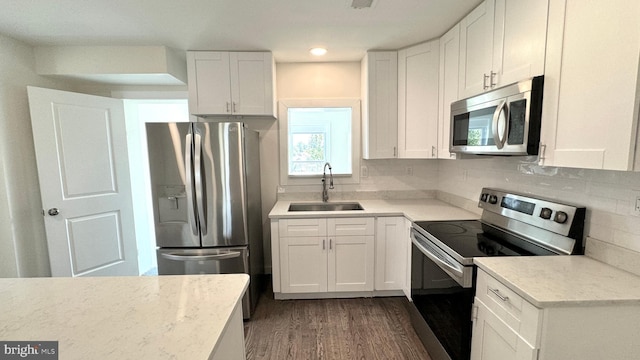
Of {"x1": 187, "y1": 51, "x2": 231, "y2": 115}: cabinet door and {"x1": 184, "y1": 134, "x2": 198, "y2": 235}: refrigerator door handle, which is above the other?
{"x1": 187, "y1": 51, "x2": 231, "y2": 115}: cabinet door

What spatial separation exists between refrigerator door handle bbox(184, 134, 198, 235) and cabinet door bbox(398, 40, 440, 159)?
1.93m

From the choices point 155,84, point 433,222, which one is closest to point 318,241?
point 433,222

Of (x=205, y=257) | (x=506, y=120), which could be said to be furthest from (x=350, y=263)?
(x=506, y=120)

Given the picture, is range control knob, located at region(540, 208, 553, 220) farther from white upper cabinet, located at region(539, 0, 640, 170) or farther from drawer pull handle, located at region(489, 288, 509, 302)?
drawer pull handle, located at region(489, 288, 509, 302)

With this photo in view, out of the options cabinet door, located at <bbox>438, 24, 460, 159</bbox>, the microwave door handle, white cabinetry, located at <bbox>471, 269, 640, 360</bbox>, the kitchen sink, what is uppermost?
cabinet door, located at <bbox>438, 24, 460, 159</bbox>

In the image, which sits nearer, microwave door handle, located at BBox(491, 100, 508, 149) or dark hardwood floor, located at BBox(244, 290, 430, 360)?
microwave door handle, located at BBox(491, 100, 508, 149)

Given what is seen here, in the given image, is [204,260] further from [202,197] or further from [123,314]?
[123,314]

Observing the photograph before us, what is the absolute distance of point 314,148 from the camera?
10.4 ft

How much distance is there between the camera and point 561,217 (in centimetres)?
143

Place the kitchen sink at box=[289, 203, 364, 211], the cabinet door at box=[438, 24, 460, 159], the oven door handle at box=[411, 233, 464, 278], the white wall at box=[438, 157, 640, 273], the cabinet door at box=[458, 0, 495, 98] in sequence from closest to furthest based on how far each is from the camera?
the white wall at box=[438, 157, 640, 273], the oven door handle at box=[411, 233, 464, 278], the cabinet door at box=[458, 0, 495, 98], the cabinet door at box=[438, 24, 460, 159], the kitchen sink at box=[289, 203, 364, 211]

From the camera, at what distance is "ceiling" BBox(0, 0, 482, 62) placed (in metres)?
1.77

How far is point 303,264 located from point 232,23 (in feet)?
6.86

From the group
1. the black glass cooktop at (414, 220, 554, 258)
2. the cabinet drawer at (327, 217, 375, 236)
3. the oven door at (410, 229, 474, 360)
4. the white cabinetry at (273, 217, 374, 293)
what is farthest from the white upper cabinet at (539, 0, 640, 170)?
the white cabinetry at (273, 217, 374, 293)

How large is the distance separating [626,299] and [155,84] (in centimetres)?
375
